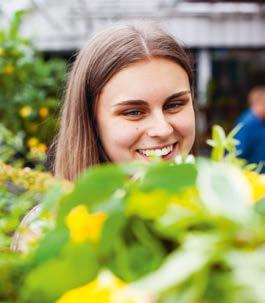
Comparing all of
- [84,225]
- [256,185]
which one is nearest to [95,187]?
[84,225]

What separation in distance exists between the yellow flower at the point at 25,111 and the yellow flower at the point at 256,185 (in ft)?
14.0

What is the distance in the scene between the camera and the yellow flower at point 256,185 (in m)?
0.51

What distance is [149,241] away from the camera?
479 mm

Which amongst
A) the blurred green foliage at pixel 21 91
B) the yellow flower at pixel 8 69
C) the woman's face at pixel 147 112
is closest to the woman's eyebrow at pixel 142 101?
the woman's face at pixel 147 112

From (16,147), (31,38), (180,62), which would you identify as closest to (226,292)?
(180,62)

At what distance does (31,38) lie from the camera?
17.2ft

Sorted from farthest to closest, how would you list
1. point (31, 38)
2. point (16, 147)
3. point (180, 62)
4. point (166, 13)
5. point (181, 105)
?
point (166, 13) → point (31, 38) → point (16, 147) → point (180, 62) → point (181, 105)

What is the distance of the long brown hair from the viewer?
1603 millimetres

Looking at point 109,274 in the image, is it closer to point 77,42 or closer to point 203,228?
point 203,228

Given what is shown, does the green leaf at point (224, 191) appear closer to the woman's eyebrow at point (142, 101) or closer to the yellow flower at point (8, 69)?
the woman's eyebrow at point (142, 101)

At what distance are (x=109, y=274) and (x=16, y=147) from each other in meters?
2.70

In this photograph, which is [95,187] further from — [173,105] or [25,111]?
[25,111]

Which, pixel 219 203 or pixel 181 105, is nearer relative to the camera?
pixel 219 203

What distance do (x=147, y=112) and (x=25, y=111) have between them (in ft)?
11.0
